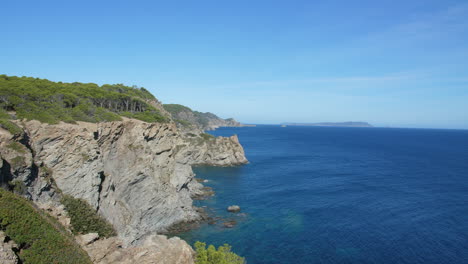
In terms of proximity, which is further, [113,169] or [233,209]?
[233,209]

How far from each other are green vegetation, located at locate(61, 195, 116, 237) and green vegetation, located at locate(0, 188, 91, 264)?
417 inches

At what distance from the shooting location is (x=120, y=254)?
18422 mm

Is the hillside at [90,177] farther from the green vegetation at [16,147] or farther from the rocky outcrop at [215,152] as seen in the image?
the rocky outcrop at [215,152]

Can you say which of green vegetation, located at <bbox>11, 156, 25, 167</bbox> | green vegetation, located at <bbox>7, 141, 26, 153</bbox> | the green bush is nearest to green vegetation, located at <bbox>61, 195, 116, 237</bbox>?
green vegetation, located at <bbox>11, 156, 25, 167</bbox>

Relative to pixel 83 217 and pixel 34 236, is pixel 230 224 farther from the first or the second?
pixel 34 236

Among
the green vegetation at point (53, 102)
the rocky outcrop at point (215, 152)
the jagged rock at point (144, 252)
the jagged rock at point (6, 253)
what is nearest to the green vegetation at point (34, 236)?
the jagged rock at point (6, 253)

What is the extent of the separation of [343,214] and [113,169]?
4173 centimetres

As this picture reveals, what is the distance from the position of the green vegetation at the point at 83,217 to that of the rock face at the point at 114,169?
3.32ft

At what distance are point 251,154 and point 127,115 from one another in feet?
299

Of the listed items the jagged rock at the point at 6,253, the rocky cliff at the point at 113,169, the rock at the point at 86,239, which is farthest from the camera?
the rocky cliff at the point at 113,169

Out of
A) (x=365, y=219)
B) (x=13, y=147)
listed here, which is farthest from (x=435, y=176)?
(x=13, y=147)

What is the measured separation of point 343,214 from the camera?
2063 inches

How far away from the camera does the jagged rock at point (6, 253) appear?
513 inches

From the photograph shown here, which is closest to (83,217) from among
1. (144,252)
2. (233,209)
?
(144,252)
